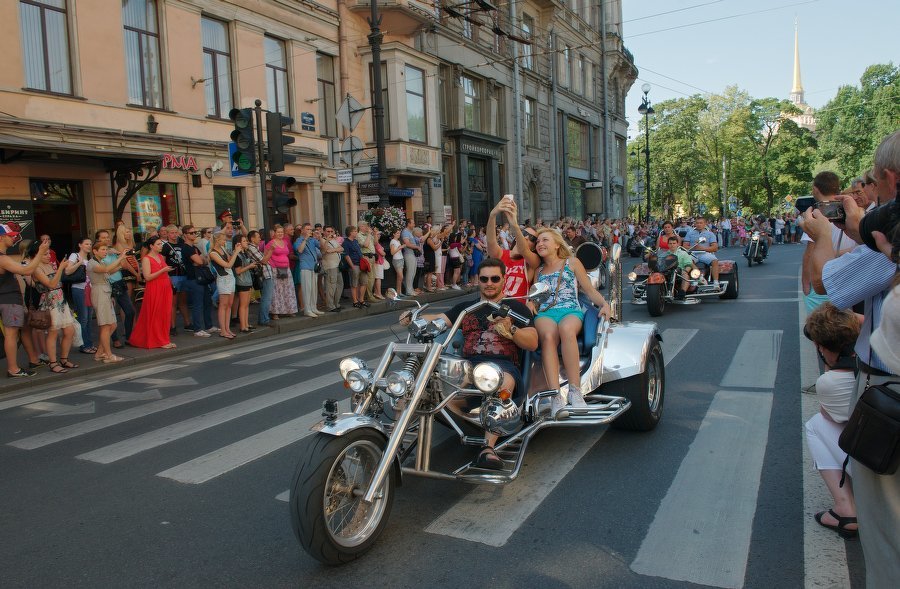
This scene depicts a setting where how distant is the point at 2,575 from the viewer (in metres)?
3.31

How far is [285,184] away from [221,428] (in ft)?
22.4

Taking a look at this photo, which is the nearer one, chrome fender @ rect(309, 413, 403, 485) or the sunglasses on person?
chrome fender @ rect(309, 413, 403, 485)

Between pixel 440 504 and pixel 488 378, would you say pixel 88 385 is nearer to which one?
pixel 440 504

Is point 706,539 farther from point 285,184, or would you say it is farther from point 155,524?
point 285,184

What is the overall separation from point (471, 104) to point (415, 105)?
18.8ft

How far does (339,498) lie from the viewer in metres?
3.34

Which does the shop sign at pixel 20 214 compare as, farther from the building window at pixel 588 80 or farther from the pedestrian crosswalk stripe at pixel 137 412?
the building window at pixel 588 80

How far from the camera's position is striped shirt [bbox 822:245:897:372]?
2.48 metres

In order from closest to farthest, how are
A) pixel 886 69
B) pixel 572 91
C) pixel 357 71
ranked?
1. pixel 357 71
2. pixel 572 91
3. pixel 886 69

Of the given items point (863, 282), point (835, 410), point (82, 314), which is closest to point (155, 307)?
point (82, 314)

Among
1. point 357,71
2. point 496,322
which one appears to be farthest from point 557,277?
point 357,71

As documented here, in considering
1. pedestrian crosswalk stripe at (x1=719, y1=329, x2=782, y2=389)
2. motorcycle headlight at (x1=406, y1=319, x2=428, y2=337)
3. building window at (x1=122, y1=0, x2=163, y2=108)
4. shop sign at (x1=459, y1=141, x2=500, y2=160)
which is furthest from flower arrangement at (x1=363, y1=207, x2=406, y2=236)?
motorcycle headlight at (x1=406, y1=319, x2=428, y2=337)

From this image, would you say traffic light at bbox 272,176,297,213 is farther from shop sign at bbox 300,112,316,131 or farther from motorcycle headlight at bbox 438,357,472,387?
shop sign at bbox 300,112,316,131

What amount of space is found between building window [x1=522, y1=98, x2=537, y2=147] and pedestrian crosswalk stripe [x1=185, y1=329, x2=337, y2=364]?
79.2 feet
